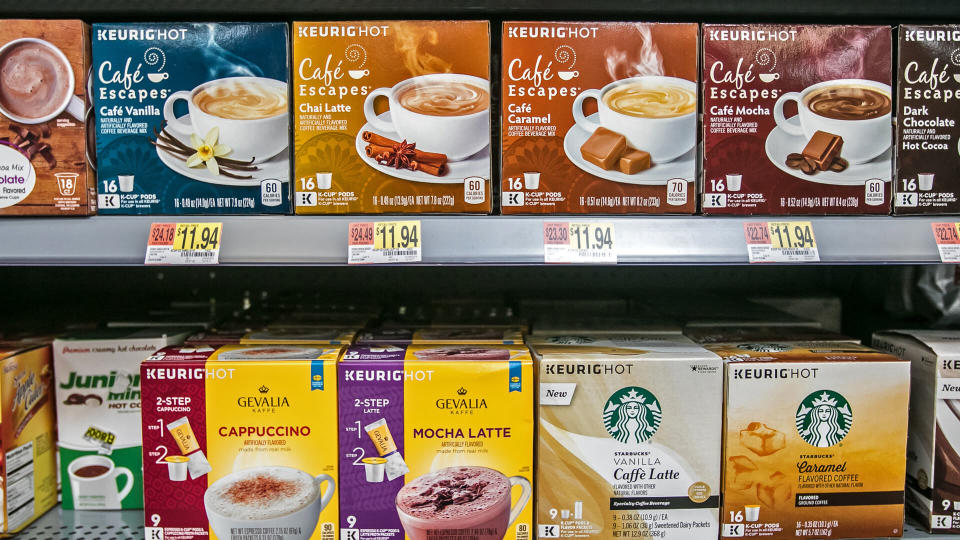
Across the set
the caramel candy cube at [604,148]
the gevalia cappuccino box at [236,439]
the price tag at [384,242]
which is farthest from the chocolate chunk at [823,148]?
the gevalia cappuccino box at [236,439]

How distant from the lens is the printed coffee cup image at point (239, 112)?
1112 millimetres

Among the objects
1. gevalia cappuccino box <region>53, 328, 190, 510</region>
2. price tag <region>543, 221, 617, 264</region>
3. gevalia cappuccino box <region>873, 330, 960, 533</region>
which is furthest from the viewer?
gevalia cappuccino box <region>53, 328, 190, 510</region>

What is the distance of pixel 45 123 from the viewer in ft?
3.65

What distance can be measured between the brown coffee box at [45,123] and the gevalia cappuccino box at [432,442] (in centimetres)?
60

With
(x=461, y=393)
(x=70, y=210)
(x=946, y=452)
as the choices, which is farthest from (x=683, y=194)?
(x=70, y=210)

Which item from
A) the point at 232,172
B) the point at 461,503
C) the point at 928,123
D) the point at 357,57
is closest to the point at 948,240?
the point at 928,123

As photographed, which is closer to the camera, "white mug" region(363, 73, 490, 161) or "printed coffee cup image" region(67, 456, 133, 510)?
"white mug" region(363, 73, 490, 161)

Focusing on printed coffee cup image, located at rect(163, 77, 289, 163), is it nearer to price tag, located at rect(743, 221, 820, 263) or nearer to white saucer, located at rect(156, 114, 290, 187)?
white saucer, located at rect(156, 114, 290, 187)

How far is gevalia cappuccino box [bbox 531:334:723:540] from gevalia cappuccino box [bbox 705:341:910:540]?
0.14ft

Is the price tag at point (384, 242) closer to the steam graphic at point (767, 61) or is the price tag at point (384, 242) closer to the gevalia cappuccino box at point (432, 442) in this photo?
the gevalia cappuccino box at point (432, 442)

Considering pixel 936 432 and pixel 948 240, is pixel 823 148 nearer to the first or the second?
pixel 948 240

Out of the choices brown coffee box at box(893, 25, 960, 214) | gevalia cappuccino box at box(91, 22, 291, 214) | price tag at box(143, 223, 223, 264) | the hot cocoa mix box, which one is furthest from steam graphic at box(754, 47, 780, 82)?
price tag at box(143, 223, 223, 264)

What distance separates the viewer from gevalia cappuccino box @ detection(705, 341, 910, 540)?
Result: 1137 mm

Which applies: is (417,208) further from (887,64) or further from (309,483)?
(887,64)
